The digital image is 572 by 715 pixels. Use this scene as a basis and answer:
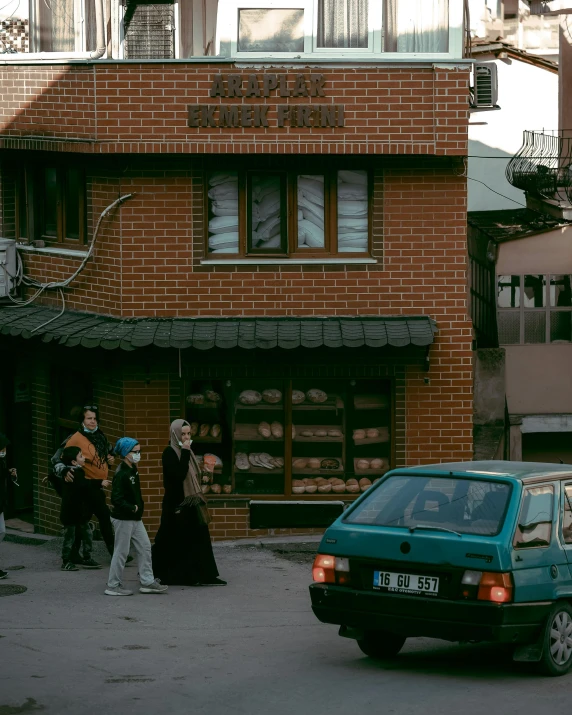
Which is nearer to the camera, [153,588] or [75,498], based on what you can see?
[153,588]

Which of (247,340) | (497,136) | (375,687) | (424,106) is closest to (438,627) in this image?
(375,687)

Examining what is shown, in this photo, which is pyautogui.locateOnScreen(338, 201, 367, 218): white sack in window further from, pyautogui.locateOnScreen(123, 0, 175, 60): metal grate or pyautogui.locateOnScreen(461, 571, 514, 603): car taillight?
pyautogui.locateOnScreen(461, 571, 514, 603): car taillight

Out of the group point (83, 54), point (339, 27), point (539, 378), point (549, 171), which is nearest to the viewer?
point (339, 27)

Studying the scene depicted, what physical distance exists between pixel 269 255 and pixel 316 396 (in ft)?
5.71

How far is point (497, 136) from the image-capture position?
32.1m

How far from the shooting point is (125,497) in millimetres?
12883

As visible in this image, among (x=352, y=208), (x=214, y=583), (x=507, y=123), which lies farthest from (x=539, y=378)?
(x=507, y=123)

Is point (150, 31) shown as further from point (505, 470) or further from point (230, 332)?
point (505, 470)

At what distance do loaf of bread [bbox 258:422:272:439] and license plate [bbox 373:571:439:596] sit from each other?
670cm

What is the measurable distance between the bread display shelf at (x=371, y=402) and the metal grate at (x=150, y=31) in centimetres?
462

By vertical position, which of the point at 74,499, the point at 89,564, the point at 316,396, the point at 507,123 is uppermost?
the point at 507,123

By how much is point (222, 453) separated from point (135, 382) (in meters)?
1.33

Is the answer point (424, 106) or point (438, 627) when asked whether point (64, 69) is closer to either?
point (424, 106)

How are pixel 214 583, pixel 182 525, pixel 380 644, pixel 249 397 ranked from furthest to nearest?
pixel 249 397, pixel 214 583, pixel 182 525, pixel 380 644
